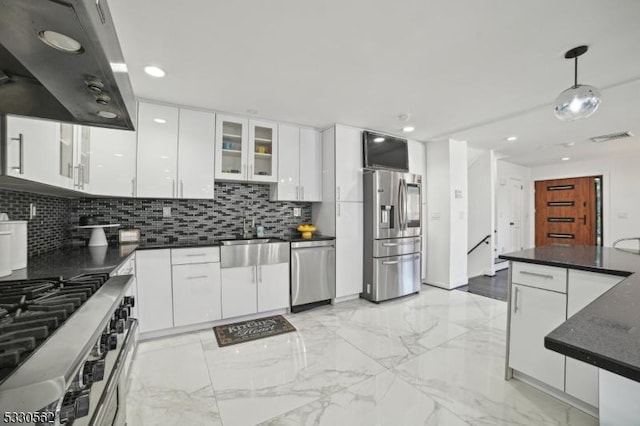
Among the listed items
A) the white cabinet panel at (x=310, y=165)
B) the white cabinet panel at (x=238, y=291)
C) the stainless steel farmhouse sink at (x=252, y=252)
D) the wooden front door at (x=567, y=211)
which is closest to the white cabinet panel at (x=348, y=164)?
the white cabinet panel at (x=310, y=165)

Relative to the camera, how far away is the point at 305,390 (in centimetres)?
179

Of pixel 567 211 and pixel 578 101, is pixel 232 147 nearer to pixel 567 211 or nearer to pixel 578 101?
pixel 578 101

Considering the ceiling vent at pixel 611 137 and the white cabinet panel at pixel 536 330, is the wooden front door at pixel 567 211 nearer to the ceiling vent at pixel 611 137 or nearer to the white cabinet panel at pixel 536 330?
the ceiling vent at pixel 611 137

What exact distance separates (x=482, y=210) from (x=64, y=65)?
5.79 metres

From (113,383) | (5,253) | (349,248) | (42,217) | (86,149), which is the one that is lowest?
(113,383)

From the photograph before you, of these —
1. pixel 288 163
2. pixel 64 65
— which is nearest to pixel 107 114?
pixel 64 65

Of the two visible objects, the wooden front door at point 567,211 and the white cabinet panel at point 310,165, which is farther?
the wooden front door at point 567,211

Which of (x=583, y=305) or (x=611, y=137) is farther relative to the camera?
(x=611, y=137)

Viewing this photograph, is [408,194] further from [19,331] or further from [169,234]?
[19,331]

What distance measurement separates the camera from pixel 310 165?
361 cm

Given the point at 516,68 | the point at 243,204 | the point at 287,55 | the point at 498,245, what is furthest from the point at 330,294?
the point at 498,245

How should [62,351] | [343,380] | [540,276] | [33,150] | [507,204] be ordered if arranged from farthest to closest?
[507,204]
[343,380]
[540,276]
[33,150]
[62,351]

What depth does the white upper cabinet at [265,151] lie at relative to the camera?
3.26 metres

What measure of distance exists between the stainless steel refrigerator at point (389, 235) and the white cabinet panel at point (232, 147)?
5.50 feet
